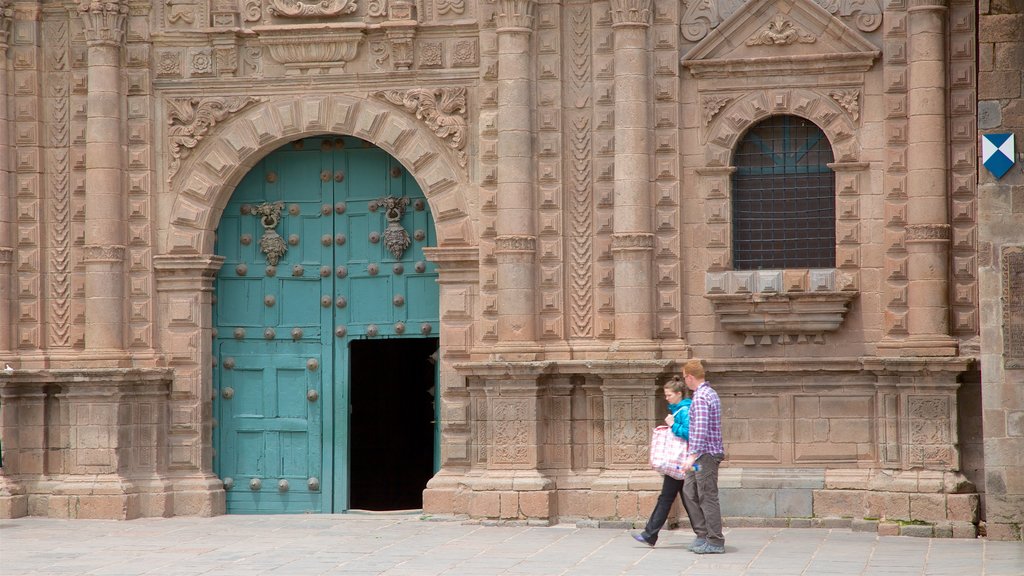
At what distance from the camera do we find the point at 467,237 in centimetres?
1691

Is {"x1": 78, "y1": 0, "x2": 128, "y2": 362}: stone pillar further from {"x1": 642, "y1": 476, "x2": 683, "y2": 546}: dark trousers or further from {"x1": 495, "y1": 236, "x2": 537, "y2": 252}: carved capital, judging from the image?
{"x1": 642, "y1": 476, "x2": 683, "y2": 546}: dark trousers

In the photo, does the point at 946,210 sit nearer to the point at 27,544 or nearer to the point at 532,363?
the point at 532,363

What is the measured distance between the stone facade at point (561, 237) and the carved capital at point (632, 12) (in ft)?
0.12

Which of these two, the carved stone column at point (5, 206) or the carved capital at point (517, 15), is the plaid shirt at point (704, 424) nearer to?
the carved capital at point (517, 15)

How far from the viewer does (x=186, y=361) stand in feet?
57.1

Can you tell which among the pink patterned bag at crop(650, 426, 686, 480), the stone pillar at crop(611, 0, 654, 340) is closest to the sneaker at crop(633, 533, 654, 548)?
the pink patterned bag at crop(650, 426, 686, 480)

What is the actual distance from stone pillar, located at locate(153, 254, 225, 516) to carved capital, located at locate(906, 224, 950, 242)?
7.31 m

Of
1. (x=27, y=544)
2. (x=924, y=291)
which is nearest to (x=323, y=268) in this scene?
(x=27, y=544)

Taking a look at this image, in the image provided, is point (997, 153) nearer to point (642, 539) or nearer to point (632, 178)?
point (632, 178)

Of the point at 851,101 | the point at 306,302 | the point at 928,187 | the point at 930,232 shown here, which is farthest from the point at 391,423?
the point at 928,187

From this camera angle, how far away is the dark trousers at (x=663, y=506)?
14031 mm

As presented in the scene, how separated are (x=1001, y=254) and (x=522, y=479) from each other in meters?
5.06

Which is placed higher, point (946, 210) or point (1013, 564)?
point (946, 210)

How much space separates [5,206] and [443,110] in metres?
4.83
